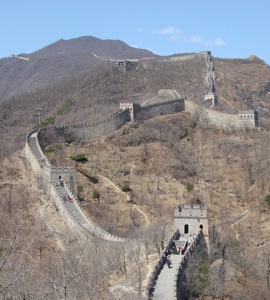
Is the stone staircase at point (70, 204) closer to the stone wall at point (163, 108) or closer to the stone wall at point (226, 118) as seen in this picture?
the stone wall at point (163, 108)

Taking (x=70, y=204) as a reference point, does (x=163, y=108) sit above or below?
above

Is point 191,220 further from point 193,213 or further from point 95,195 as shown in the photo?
point 95,195

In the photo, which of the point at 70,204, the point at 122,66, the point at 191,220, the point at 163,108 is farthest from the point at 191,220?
the point at 122,66

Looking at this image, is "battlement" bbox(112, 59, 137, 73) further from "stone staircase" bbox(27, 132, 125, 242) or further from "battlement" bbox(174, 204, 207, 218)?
"battlement" bbox(174, 204, 207, 218)

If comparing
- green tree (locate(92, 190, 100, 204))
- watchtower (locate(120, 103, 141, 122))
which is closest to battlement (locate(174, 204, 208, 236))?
green tree (locate(92, 190, 100, 204))

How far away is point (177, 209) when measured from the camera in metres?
44.4

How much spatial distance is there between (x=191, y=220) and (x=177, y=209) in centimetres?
134

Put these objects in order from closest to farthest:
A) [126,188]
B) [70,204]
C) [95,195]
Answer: [70,204] < [95,195] < [126,188]

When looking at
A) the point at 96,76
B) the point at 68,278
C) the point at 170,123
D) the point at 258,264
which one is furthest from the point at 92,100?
the point at 68,278

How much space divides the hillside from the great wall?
3.07 ft

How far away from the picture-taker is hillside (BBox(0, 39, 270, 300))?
38.9 meters

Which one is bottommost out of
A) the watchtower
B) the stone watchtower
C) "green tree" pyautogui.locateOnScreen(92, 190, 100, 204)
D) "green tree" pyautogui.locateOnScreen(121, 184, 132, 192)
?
the stone watchtower

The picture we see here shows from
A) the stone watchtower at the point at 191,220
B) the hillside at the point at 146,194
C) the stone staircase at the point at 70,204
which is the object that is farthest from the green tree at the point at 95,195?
the stone watchtower at the point at 191,220

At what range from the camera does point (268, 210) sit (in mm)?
64562
